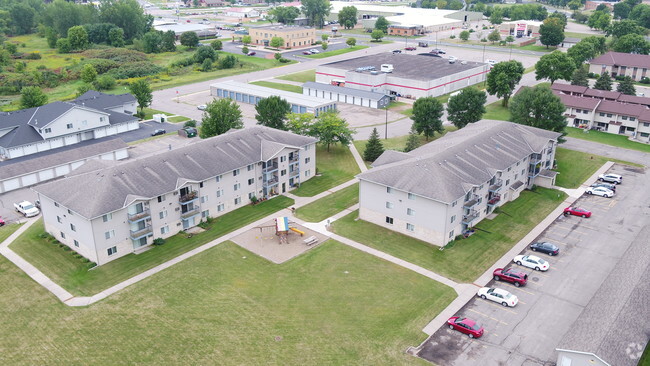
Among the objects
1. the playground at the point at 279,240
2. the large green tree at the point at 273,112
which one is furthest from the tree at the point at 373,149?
the playground at the point at 279,240

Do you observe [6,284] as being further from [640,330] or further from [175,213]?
[640,330]

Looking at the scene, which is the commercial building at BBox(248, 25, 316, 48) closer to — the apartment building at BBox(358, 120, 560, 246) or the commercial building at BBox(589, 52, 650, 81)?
the commercial building at BBox(589, 52, 650, 81)

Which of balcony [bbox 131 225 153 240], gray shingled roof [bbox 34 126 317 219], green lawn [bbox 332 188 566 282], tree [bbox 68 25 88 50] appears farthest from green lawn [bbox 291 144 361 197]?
tree [bbox 68 25 88 50]

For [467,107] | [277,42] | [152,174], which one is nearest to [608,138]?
[467,107]

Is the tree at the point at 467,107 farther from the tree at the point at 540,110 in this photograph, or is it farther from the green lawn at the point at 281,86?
the green lawn at the point at 281,86

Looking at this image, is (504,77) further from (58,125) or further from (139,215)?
(58,125)

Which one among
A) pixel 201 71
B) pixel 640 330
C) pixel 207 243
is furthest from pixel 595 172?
pixel 201 71
